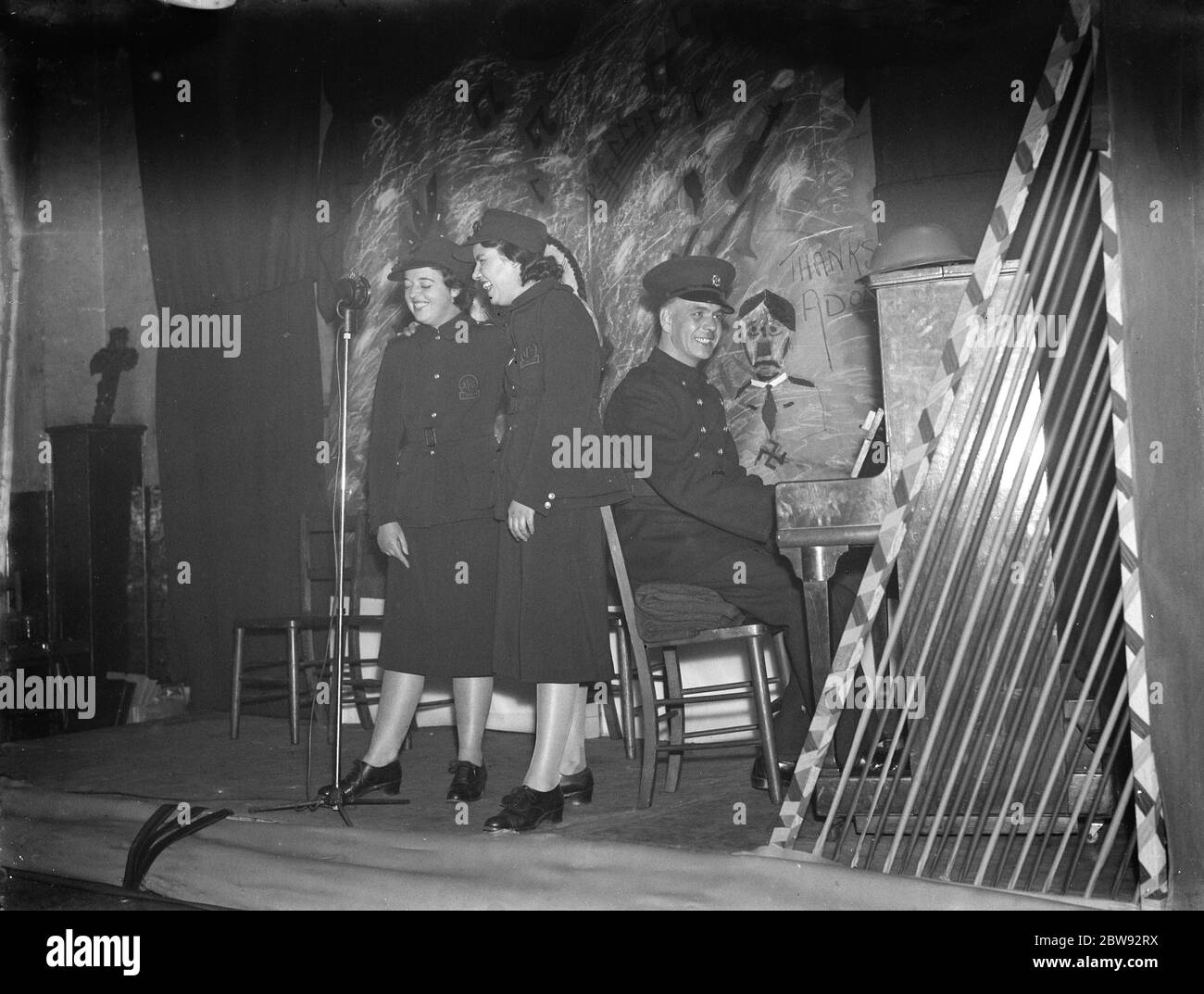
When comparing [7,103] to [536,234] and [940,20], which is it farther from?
[940,20]

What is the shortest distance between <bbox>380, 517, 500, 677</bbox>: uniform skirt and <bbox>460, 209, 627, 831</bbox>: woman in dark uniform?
0.78 feet

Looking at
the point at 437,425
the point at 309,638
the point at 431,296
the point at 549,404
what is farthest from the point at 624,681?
the point at 309,638

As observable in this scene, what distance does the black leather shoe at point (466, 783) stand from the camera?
3705mm

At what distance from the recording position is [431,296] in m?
4.02

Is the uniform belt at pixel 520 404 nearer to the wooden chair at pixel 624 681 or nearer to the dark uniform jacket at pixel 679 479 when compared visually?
the dark uniform jacket at pixel 679 479

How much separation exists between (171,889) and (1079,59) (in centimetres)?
335

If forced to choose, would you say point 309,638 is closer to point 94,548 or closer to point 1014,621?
point 94,548

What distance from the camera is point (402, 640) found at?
3758 millimetres

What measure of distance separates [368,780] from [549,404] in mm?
1271

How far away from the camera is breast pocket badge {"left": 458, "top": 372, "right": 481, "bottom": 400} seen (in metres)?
3.95

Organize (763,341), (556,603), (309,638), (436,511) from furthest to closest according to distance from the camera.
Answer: (309,638) → (763,341) → (436,511) → (556,603)

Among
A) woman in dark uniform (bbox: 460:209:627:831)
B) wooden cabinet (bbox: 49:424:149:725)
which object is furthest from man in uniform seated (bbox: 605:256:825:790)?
wooden cabinet (bbox: 49:424:149:725)

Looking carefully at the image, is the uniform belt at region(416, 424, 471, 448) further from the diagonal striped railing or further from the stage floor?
the diagonal striped railing

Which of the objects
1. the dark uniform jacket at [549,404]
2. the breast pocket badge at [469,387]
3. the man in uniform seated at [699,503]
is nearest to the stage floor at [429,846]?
the man in uniform seated at [699,503]
